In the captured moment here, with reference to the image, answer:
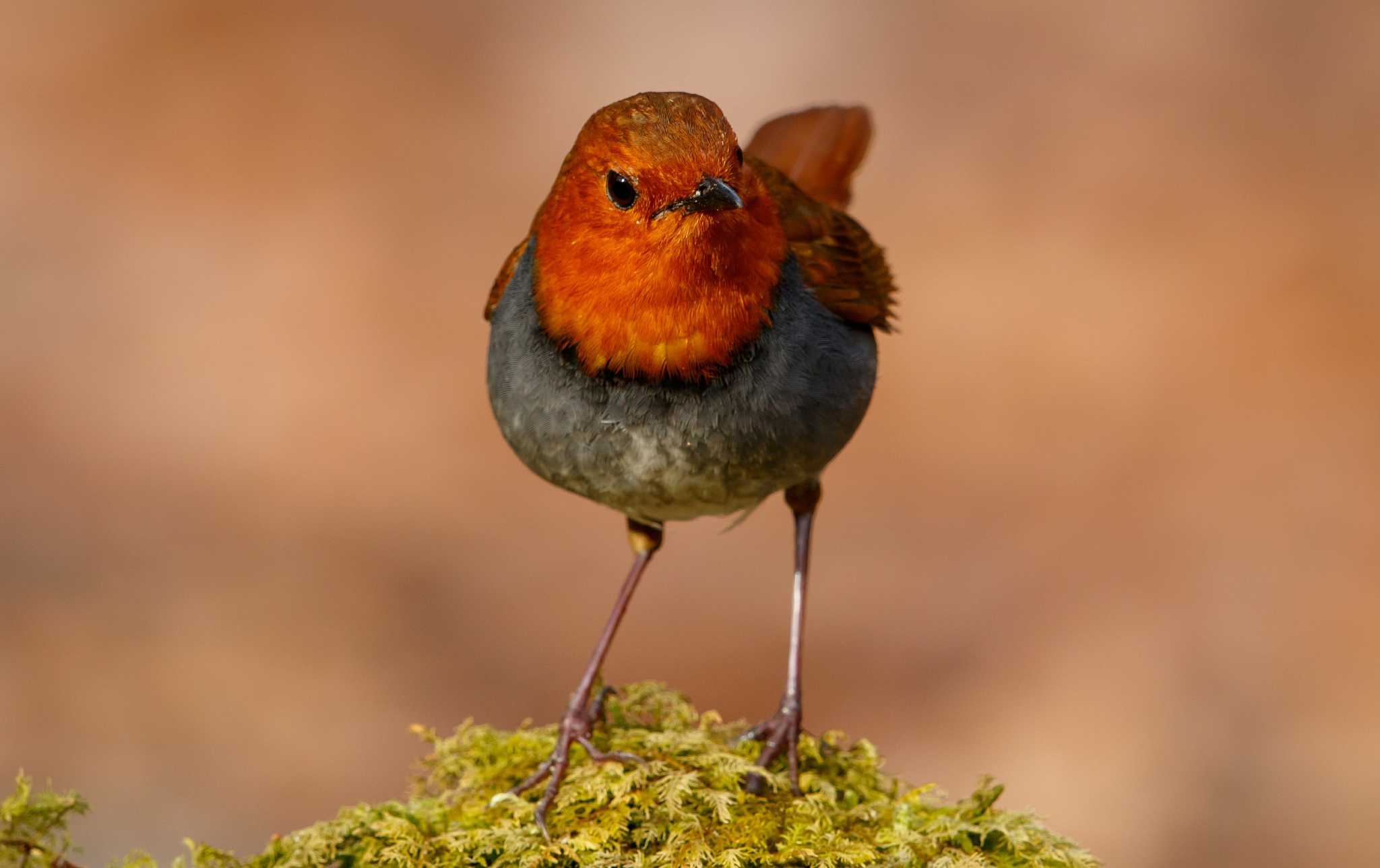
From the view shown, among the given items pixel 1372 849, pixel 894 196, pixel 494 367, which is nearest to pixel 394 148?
pixel 894 196

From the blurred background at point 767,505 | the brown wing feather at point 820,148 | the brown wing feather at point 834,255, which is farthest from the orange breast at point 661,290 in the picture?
the blurred background at point 767,505

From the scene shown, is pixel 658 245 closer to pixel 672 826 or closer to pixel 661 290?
pixel 661 290

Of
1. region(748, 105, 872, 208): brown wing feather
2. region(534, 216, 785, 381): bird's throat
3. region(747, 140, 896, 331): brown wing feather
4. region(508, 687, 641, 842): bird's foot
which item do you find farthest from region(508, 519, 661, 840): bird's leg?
region(748, 105, 872, 208): brown wing feather

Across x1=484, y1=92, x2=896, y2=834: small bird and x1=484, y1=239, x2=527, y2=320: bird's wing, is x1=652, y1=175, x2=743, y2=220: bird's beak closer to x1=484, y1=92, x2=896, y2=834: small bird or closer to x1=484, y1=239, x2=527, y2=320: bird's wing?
x1=484, y1=92, x2=896, y2=834: small bird

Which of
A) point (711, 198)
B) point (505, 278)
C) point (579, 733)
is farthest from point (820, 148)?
point (579, 733)

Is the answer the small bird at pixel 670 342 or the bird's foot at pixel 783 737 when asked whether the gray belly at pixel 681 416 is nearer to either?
the small bird at pixel 670 342

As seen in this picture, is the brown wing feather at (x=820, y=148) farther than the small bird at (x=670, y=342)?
Yes
